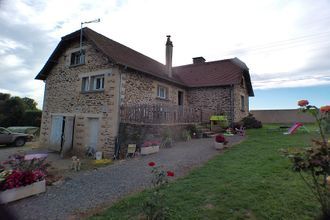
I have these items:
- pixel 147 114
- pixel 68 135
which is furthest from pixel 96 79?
pixel 147 114

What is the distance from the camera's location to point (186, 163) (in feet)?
21.0

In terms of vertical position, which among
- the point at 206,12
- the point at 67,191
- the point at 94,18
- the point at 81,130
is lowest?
the point at 67,191

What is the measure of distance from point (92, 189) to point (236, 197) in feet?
11.2

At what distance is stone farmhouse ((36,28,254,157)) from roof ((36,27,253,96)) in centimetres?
6

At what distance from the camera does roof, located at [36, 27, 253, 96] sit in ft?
35.7

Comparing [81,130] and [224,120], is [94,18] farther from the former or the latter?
[224,120]

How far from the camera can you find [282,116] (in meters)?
21.5

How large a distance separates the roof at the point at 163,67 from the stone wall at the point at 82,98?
0.51 m

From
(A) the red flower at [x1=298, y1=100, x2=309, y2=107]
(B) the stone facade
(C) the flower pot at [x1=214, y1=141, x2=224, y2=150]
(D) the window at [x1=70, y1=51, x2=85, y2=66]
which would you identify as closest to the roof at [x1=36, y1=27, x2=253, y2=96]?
(B) the stone facade

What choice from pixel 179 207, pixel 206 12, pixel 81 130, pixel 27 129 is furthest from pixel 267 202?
pixel 27 129

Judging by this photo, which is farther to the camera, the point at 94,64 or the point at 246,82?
the point at 246,82

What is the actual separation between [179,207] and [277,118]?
880 inches

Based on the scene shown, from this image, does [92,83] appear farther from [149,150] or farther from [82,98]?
[149,150]

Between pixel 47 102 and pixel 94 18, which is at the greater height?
pixel 94 18
